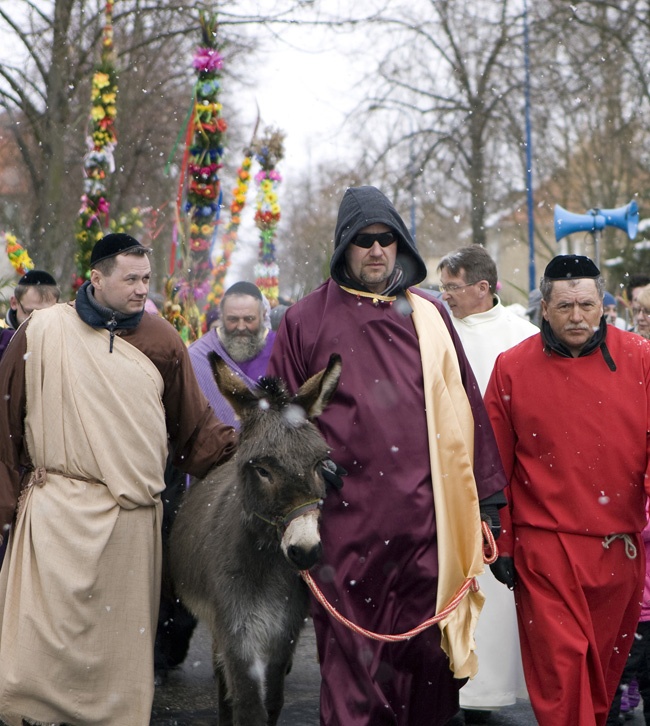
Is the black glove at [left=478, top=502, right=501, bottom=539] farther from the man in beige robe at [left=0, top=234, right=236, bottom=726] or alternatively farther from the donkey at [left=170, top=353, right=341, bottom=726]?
the man in beige robe at [left=0, top=234, right=236, bottom=726]

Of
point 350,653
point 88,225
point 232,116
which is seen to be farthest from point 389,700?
point 232,116

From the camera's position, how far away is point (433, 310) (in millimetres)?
5066

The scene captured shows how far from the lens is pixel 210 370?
6.93m

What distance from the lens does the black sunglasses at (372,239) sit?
15.9ft

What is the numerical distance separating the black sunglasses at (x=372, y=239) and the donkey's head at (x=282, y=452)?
22.7 inches

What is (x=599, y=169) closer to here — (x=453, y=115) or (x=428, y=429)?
(x=453, y=115)

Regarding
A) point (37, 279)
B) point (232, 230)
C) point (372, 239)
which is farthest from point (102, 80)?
point (372, 239)

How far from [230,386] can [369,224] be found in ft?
2.91

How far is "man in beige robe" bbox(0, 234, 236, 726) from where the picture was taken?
507 centimetres

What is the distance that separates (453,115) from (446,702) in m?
22.0

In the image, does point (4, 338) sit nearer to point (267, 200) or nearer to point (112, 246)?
point (112, 246)

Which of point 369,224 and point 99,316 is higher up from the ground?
point 369,224

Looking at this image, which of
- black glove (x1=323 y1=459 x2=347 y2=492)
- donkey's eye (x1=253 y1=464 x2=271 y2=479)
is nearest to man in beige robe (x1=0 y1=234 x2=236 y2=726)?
donkey's eye (x1=253 y1=464 x2=271 y2=479)

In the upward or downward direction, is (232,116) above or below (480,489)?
above
